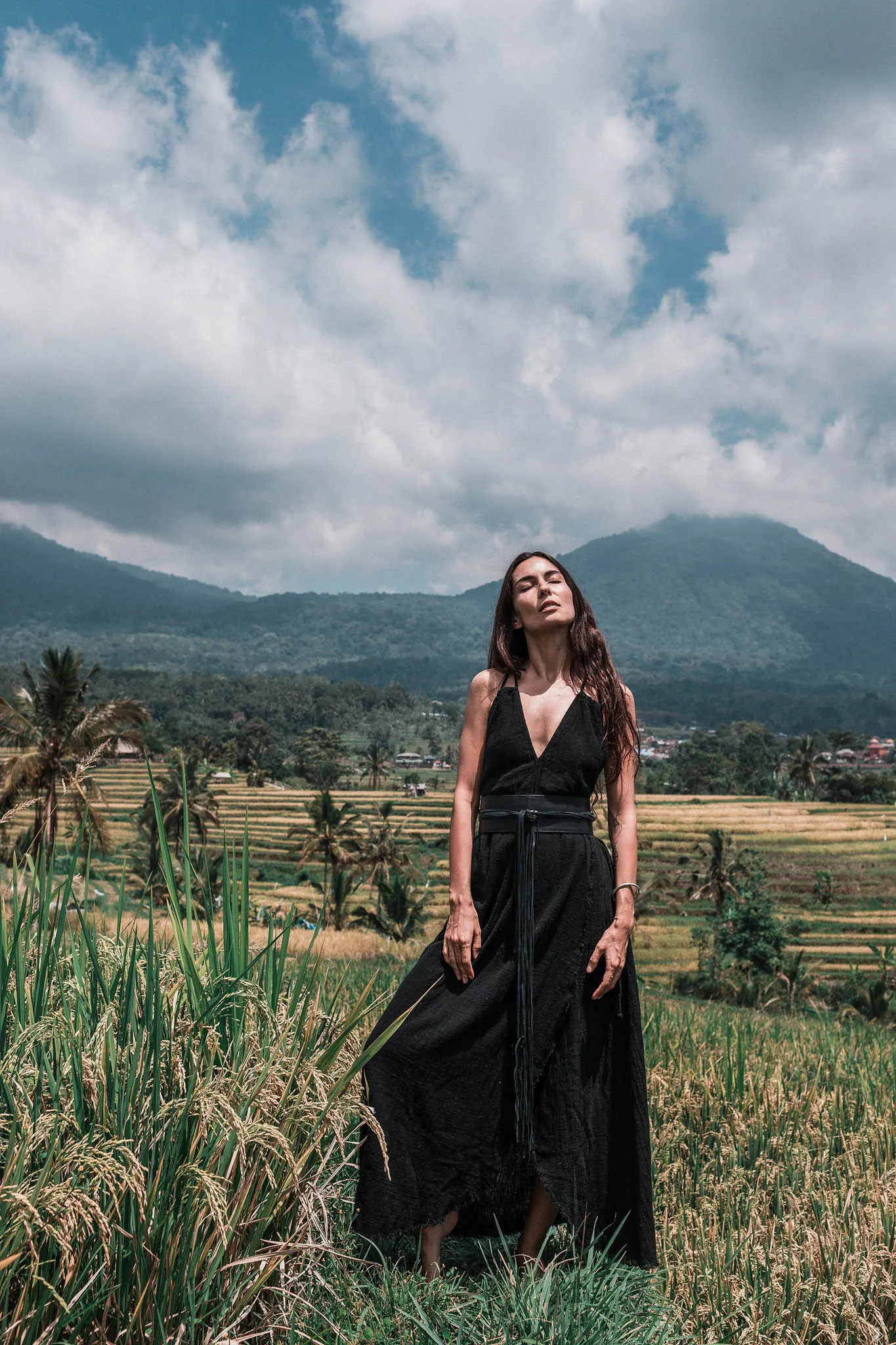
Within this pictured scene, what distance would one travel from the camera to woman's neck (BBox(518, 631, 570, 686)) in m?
2.70

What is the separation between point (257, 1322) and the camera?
1912 mm

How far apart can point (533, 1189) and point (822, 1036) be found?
4.26 m

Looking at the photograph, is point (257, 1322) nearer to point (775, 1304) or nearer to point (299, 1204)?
point (299, 1204)

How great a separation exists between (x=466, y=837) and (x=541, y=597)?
720 mm

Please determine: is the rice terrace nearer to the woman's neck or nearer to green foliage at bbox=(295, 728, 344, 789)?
the woman's neck

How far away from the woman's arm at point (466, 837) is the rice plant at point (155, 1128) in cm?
36

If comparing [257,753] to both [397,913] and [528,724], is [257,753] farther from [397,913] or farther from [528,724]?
[528,724]

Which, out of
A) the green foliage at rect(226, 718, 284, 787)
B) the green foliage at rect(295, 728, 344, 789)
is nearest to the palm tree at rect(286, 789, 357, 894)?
the green foliage at rect(295, 728, 344, 789)

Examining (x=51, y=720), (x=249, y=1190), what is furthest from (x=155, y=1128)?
(x=51, y=720)

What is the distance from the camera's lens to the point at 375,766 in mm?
95375

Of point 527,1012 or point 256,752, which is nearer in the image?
point 527,1012

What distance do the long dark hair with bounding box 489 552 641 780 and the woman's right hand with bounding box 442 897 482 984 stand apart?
0.61 m

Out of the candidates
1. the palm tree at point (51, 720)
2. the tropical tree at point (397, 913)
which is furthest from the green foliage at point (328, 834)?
the palm tree at point (51, 720)

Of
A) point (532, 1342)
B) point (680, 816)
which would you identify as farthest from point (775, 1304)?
point (680, 816)
